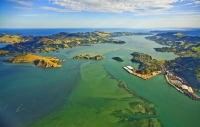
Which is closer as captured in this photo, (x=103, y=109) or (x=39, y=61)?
(x=103, y=109)

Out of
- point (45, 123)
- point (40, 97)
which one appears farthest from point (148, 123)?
point (40, 97)

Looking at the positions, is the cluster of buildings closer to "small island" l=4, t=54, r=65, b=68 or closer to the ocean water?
the ocean water

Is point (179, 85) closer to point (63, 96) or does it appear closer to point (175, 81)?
point (175, 81)

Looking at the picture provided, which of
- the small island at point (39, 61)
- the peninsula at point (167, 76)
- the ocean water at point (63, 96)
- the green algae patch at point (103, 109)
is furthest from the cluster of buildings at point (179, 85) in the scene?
the small island at point (39, 61)

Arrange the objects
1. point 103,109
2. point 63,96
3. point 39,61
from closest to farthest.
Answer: point 103,109 → point 63,96 → point 39,61

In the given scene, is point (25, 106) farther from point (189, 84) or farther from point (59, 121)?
point (189, 84)

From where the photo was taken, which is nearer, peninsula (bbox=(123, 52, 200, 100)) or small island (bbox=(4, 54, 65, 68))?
peninsula (bbox=(123, 52, 200, 100))

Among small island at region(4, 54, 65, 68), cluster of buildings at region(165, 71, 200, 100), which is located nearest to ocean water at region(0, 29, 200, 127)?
cluster of buildings at region(165, 71, 200, 100)

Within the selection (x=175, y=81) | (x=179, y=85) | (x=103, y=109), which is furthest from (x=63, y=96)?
(x=175, y=81)
